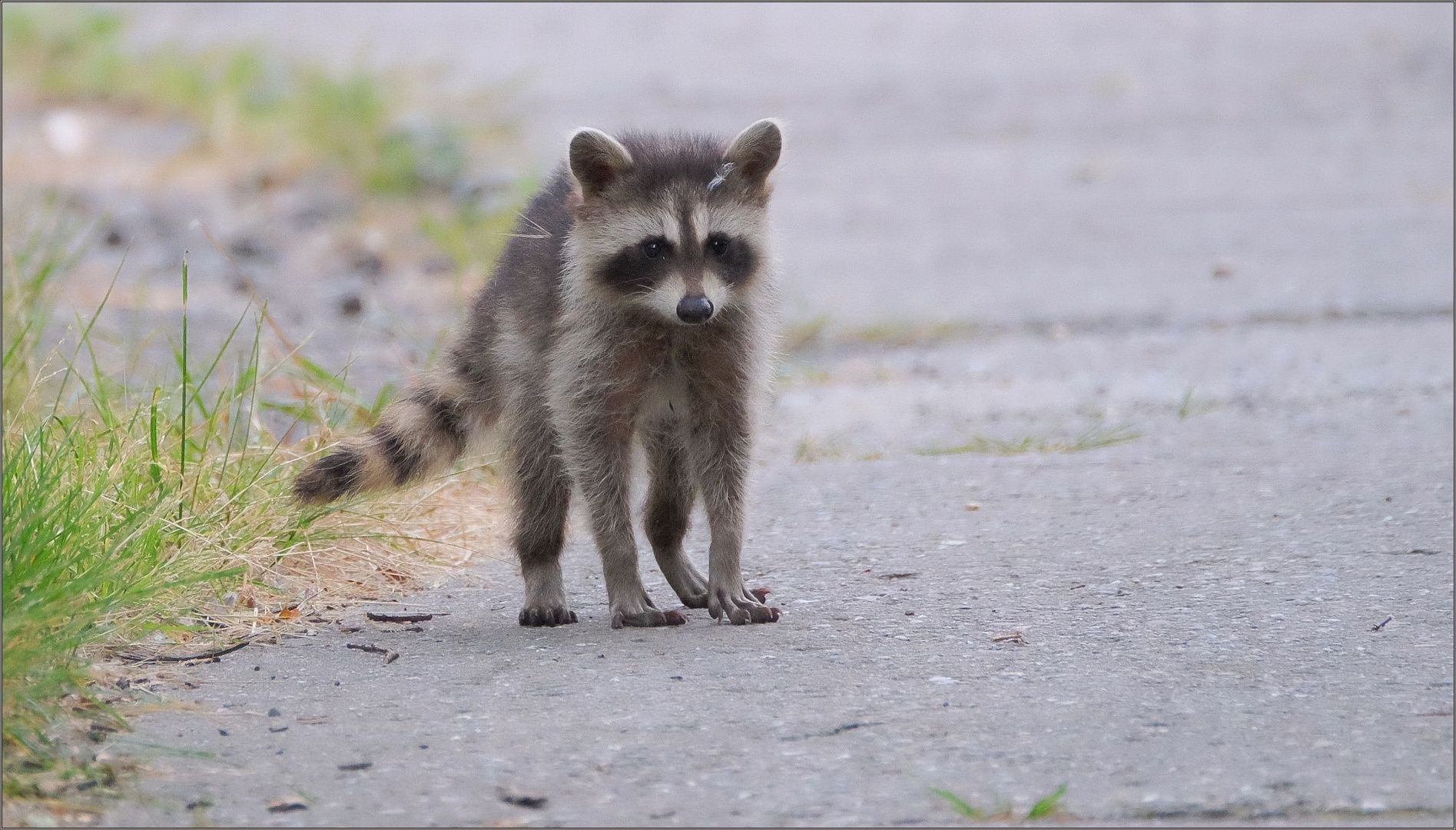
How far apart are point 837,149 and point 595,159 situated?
8.43m

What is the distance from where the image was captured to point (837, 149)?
12336 millimetres

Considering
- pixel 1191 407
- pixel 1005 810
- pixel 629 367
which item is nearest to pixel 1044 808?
pixel 1005 810

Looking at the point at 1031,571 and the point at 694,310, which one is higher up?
the point at 694,310

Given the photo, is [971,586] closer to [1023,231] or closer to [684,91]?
[1023,231]

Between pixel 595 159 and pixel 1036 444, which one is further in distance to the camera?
pixel 1036 444

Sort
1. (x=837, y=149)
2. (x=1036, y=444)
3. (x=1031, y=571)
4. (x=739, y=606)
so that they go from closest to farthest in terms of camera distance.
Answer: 1. (x=739, y=606)
2. (x=1031, y=571)
3. (x=1036, y=444)
4. (x=837, y=149)

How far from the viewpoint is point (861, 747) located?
9.79 ft

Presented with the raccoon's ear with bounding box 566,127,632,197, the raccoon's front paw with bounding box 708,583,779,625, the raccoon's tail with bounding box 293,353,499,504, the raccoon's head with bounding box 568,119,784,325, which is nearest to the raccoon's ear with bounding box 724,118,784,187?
the raccoon's head with bounding box 568,119,784,325

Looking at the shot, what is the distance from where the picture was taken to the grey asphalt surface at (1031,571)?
111 inches

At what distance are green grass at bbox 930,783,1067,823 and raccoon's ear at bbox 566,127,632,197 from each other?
2000 mm

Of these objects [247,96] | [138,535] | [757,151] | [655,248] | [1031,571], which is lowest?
[1031,571]

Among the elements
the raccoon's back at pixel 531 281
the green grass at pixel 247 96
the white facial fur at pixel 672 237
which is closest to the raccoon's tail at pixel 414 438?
the raccoon's back at pixel 531 281

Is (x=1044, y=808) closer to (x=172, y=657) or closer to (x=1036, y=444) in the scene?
(x=172, y=657)

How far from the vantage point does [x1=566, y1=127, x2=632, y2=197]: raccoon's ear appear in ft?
13.3
